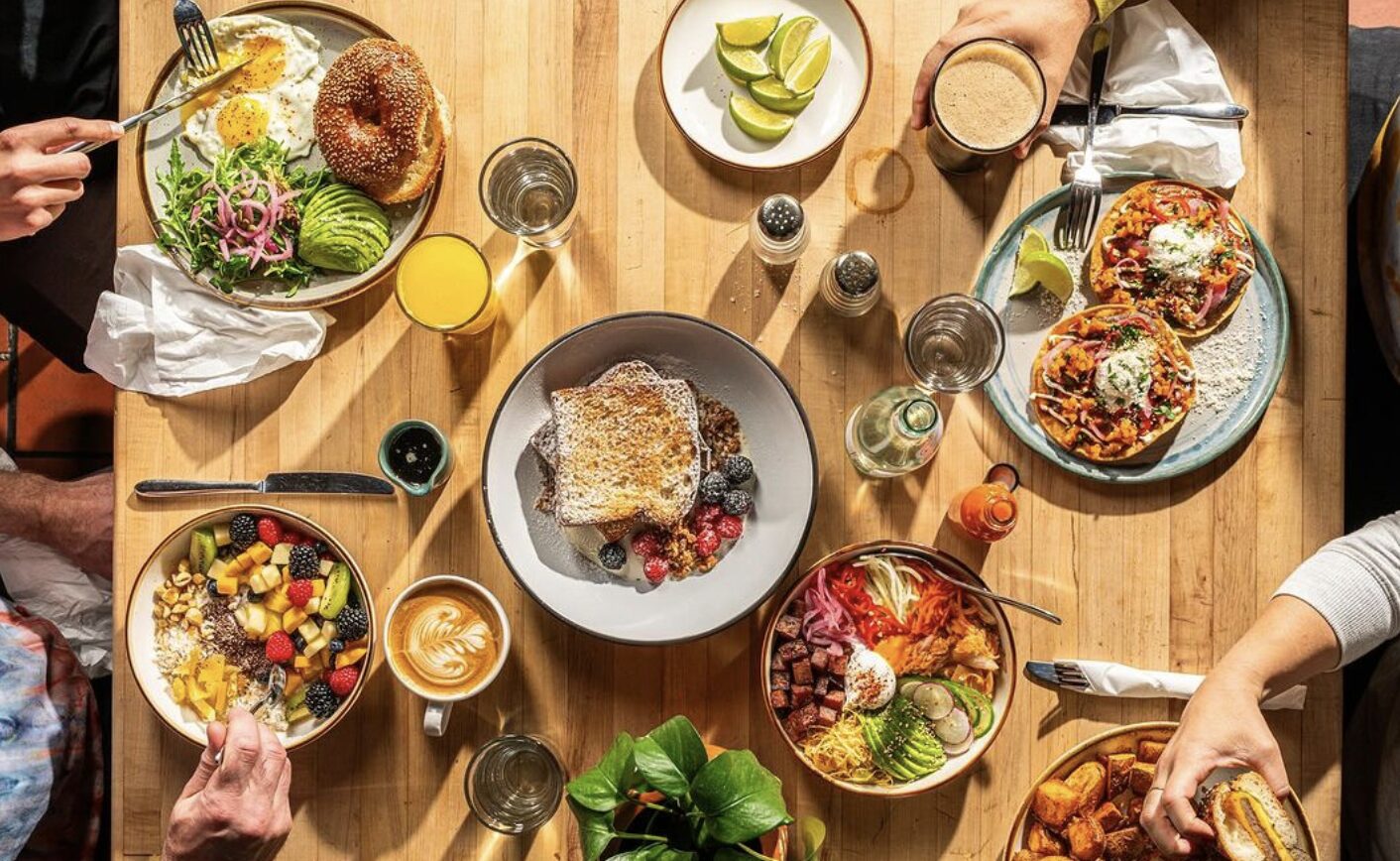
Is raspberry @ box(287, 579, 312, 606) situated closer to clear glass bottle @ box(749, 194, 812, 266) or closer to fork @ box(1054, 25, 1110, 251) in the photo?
clear glass bottle @ box(749, 194, 812, 266)

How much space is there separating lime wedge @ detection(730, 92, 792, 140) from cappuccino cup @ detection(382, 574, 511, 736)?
0.95m

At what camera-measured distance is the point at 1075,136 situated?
1.68 meters

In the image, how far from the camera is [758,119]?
166 cm

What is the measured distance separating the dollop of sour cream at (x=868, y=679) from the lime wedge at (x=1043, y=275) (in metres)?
0.71

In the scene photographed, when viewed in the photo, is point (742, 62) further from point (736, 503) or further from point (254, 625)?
point (254, 625)

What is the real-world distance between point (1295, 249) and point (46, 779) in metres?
2.52

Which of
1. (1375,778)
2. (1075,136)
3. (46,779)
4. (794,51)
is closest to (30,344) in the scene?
(46,779)

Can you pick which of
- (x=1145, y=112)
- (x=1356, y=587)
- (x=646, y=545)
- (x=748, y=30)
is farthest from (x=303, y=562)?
(x=1356, y=587)

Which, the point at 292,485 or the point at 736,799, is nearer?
the point at 736,799

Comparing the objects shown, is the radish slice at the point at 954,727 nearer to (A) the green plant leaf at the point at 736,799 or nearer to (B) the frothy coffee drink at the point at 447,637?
(A) the green plant leaf at the point at 736,799

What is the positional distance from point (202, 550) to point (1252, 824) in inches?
70.6

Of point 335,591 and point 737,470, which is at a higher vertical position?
point 737,470

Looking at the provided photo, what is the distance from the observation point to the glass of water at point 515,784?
5.25 ft

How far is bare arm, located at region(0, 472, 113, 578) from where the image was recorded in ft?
6.48
